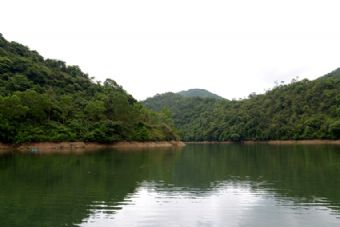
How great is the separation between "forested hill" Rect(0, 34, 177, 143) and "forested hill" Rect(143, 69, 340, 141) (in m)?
35.6

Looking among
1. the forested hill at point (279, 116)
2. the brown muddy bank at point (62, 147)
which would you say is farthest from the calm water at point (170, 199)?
the forested hill at point (279, 116)

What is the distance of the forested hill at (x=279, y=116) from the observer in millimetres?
113562

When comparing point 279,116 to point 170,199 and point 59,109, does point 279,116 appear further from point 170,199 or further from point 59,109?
point 170,199

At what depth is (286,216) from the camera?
52.1 feet

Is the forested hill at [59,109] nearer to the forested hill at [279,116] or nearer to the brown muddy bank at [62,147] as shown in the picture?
the brown muddy bank at [62,147]

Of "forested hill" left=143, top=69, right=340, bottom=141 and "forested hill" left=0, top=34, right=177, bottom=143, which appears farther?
"forested hill" left=143, top=69, right=340, bottom=141

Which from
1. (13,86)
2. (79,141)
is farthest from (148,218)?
(13,86)

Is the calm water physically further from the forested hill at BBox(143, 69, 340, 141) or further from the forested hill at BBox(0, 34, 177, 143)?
the forested hill at BBox(143, 69, 340, 141)

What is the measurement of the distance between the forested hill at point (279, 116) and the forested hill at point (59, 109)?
35.6 metres

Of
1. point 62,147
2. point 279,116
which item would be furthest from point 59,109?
point 279,116

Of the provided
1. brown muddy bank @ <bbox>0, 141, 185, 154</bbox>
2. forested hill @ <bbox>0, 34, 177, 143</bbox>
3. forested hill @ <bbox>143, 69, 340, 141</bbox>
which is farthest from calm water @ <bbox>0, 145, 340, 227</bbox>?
forested hill @ <bbox>143, 69, 340, 141</bbox>

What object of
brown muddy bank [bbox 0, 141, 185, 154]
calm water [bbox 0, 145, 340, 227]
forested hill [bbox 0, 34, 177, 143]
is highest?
forested hill [bbox 0, 34, 177, 143]

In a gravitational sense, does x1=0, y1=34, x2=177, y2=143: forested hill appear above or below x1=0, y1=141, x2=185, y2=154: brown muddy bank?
above

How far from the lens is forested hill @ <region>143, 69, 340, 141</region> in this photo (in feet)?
373
